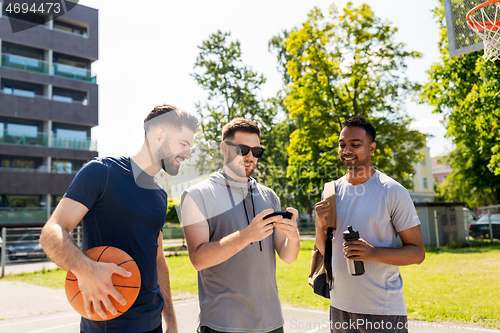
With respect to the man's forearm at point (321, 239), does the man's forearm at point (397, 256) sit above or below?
below

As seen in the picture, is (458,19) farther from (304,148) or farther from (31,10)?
(31,10)

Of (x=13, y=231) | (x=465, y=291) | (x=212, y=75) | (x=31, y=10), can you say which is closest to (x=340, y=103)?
(x=212, y=75)

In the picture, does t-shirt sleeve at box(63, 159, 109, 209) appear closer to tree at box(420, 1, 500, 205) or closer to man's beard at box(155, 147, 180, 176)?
man's beard at box(155, 147, 180, 176)

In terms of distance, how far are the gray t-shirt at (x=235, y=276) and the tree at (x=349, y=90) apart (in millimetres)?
18428

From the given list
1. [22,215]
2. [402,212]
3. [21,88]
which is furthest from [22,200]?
[402,212]

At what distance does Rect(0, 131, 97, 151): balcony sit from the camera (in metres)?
31.0

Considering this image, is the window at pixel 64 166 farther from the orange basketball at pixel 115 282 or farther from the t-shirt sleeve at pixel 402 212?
the t-shirt sleeve at pixel 402 212

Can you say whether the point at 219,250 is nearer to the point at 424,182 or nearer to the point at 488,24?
the point at 488,24

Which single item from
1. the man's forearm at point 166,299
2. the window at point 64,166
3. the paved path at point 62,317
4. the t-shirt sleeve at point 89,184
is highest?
the window at point 64,166

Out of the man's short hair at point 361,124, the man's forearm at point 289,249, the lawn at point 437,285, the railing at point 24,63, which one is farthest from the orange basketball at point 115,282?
the railing at point 24,63

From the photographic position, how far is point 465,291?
7.81m

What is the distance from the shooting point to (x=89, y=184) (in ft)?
7.25

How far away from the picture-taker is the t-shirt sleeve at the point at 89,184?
2152mm

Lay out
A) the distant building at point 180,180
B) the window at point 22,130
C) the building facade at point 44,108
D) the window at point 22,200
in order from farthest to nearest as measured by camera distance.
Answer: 1. the window at point 22,130
2. the building facade at point 44,108
3. the window at point 22,200
4. the distant building at point 180,180
